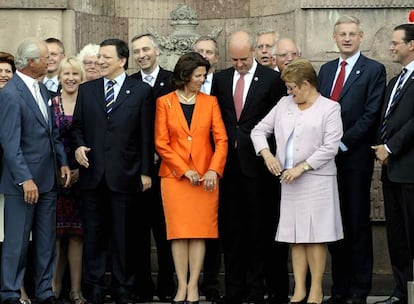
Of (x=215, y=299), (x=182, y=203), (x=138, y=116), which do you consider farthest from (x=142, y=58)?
(x=215, y=299)

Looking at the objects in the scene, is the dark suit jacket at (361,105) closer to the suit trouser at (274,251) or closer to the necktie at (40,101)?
the suit trouser at (274,251)

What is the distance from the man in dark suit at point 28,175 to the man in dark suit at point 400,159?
253 centimetres

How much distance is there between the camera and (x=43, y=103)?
10.1 metres

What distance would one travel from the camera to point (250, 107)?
10.4 meters

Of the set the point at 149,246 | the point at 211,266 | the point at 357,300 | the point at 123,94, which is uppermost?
the point at 123,94

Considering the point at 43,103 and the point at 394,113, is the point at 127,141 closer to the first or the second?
the point at 43,103

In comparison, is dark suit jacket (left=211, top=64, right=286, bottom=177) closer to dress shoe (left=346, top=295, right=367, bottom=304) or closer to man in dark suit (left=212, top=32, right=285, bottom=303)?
man in dark suit (left=212, top=32, right=285, bottom=303)

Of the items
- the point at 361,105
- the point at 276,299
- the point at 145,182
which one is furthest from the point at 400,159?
the point at 145,182

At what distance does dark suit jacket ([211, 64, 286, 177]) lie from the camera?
33.9ft

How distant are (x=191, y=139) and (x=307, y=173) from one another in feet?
3.11

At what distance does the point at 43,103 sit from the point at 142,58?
1.08 m

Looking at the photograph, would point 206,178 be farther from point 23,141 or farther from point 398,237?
point 398,237

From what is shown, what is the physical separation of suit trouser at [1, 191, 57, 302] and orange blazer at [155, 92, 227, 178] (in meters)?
0.94

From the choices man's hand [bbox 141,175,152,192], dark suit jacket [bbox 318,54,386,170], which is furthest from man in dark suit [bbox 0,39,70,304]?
dark suit jacket [bbox 318,54,386,170]
